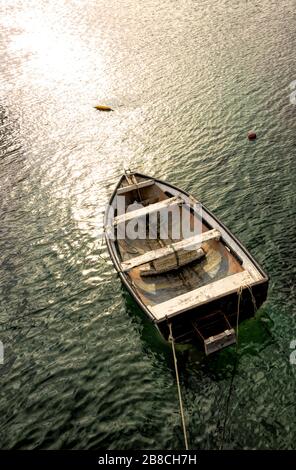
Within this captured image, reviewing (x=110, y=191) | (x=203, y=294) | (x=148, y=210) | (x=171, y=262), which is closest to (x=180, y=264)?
(x=171, y=262)

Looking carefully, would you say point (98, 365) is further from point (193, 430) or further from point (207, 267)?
point (207, 267)

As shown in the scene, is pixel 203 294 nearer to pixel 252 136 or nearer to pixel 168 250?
pixel 168 250

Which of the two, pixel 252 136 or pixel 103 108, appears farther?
pixel 103 108

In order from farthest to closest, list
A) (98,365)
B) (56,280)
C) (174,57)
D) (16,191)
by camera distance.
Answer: (174,57), (16,191), (56,280), (98,365)

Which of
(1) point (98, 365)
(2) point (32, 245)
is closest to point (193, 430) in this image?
(1) point (98, 365)

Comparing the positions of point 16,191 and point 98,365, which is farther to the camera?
point 16,191

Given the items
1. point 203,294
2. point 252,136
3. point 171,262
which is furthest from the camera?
point 252,136

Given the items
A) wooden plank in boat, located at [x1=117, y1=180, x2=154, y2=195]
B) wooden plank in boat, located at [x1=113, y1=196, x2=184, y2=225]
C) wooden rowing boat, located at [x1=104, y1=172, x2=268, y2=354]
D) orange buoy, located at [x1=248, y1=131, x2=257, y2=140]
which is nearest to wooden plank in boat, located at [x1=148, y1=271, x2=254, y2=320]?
wooden rowing boat, located at [x1=104, y1=172, x2=268, y2=354]

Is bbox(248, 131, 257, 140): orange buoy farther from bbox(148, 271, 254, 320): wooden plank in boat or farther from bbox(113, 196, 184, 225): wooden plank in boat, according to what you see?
bbox(148, 271, 254, 320): wooden plank in boat
